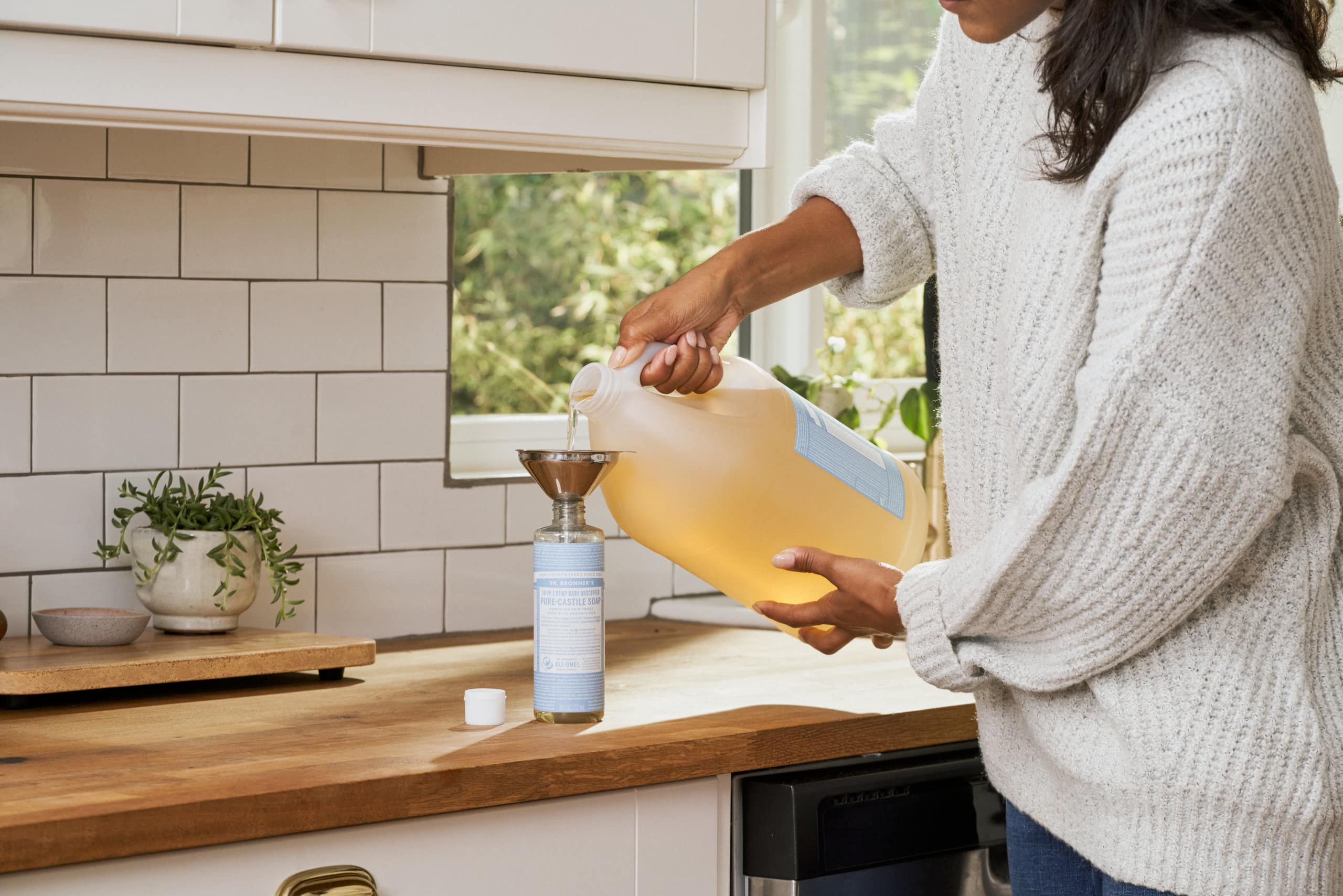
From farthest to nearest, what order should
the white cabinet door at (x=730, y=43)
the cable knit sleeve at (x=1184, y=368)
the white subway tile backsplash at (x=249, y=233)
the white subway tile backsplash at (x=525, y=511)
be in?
the white subway tile backsplash at (x=525, y=511), the white subway tile backsplash at (x=249, y=233), the white cabinet door at (x=730, y=43), the cable knit sleeve at (x=1184, y=368)

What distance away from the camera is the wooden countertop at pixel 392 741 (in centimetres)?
101

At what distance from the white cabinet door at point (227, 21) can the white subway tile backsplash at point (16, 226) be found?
433mm

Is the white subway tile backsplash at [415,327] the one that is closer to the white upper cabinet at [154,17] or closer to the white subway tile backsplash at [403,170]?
the white subway tile backsplash at [403,170]

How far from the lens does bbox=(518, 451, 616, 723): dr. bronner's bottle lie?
1.26 meters

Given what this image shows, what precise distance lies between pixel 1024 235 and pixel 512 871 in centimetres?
64

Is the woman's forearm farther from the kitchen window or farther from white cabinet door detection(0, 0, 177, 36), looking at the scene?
the kitchen window

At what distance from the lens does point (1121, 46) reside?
2.97ft

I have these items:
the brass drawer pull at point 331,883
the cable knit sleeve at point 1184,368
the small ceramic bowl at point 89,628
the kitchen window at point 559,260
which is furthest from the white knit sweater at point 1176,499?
the kitchen window at point 559,260

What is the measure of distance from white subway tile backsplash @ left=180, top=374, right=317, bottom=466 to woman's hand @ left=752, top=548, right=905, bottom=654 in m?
0.70

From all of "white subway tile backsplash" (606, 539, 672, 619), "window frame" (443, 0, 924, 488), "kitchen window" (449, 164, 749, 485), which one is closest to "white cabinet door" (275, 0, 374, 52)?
"white subway tile backsplash" (606, 539, 672, 619)

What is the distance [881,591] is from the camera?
3.81 feet

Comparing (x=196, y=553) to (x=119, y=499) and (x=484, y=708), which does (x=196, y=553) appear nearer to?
(x=119, y=499)

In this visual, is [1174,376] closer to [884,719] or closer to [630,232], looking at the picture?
[884,719]

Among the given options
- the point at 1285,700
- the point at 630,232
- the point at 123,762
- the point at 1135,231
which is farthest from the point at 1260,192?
the point at 630,232
